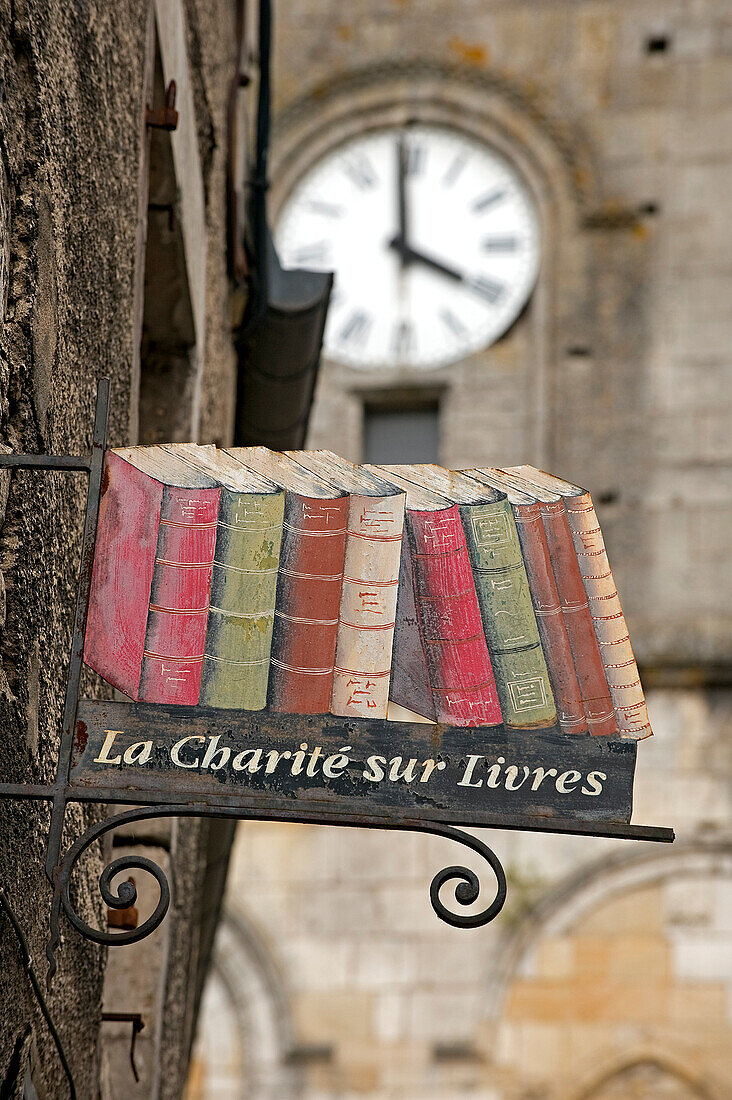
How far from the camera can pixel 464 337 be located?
11.6m

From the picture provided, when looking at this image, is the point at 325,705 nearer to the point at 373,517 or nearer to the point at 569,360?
the point at 373,517

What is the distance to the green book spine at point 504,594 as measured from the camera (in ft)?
7.57

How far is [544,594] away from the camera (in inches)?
92.5

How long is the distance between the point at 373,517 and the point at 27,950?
71 centimetres

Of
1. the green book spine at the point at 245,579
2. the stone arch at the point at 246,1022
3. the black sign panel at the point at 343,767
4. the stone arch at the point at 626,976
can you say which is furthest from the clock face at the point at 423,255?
the black sign panel at the point at 343,767

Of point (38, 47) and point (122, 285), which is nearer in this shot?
point (38, 47)

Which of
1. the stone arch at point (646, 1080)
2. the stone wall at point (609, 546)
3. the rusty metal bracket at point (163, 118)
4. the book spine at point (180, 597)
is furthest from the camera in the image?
the stone wall at point (609, 546)

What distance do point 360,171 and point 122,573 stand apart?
9.97m

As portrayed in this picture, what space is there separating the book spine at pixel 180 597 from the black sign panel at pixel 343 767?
0.05 meters

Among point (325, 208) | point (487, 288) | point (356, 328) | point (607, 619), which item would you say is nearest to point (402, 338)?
point (356, 328)

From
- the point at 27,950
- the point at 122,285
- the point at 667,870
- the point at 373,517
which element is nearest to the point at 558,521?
the point at 373,517

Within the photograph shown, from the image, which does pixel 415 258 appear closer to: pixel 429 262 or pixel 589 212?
pixel 429 262

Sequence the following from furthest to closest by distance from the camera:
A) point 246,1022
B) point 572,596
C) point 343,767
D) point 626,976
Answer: point 246,1022, point 626,976, point 572,596, point 343,767

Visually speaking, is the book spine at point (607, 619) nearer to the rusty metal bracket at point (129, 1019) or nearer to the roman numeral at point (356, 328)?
the rusty metal bracket at point (129, 1019)
